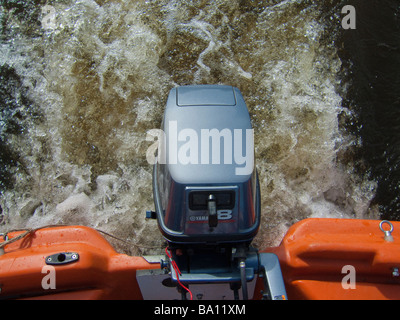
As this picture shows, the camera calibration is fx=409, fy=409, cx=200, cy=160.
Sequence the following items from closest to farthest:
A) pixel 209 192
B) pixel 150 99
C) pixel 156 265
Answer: pixel 209 192, pixel 156 265, pixel 150 99

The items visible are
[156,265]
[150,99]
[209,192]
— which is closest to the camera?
[209,192]

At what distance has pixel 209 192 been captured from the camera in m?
1.51

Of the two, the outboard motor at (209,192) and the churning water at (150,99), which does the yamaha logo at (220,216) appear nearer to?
the outboard motor at (209,192)

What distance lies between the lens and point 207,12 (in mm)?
3129

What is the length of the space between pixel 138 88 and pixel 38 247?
1.38 m

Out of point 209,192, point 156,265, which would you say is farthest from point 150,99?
point 209,192

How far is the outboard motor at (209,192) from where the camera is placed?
5.00ft

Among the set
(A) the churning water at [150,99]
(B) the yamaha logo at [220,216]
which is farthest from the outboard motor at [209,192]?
(A) the churning water at [150,99]

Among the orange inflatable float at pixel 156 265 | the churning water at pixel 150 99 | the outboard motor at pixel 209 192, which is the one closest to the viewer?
the outboard motor at pixel 209 192

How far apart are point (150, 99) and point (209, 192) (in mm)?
1516

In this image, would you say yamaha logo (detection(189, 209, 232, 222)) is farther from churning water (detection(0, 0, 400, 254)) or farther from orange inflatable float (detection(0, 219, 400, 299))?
churning water (detection(0, 0, 400, 254))

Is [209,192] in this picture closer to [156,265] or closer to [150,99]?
[156,265]

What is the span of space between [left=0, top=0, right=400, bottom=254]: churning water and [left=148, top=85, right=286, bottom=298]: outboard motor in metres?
0.91

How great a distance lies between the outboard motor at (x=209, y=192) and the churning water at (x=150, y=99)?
35.8 inches
